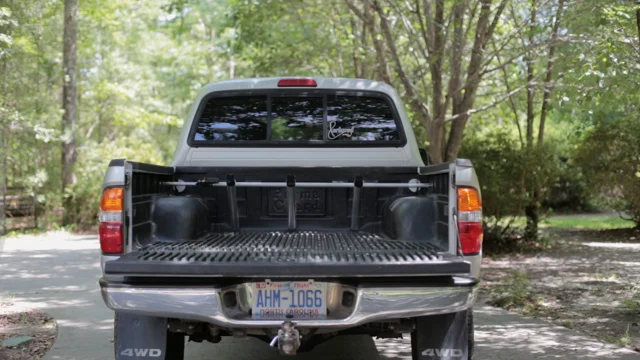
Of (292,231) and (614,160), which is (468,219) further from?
(614,160)

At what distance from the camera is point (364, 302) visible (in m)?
3.55

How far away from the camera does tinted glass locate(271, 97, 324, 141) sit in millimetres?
5613

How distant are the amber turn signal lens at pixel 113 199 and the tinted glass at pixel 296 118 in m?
1.95

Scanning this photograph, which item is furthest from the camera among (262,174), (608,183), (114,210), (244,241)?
(608,183)

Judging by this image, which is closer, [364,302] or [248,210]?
[364,302]

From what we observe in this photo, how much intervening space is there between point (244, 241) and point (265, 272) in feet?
3.18

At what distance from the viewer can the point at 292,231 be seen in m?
5.03

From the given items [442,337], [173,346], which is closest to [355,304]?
[442,337]

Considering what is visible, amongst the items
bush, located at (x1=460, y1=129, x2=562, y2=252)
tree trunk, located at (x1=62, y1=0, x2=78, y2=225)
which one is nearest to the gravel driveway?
bush, located at (x1=460, y1=129, x2=562, y2=252)

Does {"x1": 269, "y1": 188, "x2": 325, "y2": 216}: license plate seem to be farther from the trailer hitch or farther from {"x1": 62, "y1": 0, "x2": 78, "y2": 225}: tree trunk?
{"x1": 62, "y1": 0, "x2": 78, "y2": 225}: tree trunk

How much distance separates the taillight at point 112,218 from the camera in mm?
3850

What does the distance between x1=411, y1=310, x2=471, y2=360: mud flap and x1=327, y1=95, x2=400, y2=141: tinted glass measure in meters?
1.96

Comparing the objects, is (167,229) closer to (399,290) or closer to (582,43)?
(399,290)

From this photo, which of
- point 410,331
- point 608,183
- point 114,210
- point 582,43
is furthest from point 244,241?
point 608,183
